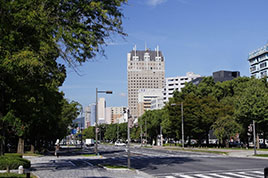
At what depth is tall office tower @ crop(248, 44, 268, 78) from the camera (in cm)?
13888

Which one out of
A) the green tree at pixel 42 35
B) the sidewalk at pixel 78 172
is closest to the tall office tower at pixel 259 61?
the sidewalk at pixel 78 172

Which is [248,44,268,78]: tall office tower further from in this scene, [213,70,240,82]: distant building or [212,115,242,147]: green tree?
[212,115,242,147]: green tree

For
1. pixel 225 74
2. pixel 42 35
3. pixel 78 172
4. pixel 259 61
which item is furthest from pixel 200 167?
pixel 259 61

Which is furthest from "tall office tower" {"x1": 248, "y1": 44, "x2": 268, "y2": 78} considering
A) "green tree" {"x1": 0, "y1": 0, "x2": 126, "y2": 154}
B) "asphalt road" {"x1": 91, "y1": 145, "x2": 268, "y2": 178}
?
"green tree" {"x1": 0, "y1": 0, "x2": 126, "y2": 154}

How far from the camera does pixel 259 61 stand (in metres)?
144

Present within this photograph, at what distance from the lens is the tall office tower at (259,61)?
138875 mm

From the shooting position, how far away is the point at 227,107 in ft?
243

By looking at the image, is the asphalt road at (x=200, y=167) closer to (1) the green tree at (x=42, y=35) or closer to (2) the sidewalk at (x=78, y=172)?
(2) the sidewalk at (x=78, y=172)

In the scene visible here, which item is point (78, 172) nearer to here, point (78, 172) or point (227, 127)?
point (78, 172)

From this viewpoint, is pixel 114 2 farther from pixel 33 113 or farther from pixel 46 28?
pixel 33 113

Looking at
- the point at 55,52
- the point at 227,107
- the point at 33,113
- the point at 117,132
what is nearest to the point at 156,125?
the point at 227,107

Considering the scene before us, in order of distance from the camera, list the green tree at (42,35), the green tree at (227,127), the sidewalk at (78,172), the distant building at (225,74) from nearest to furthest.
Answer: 1. the green tree at (42,35)
2. the sidewalk at (78,172)
3. the green tree at (227,127)
4. the distant building at (225,74)

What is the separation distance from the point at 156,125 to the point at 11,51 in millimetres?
95047

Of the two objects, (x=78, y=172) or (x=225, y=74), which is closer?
(x=78, y=172)
